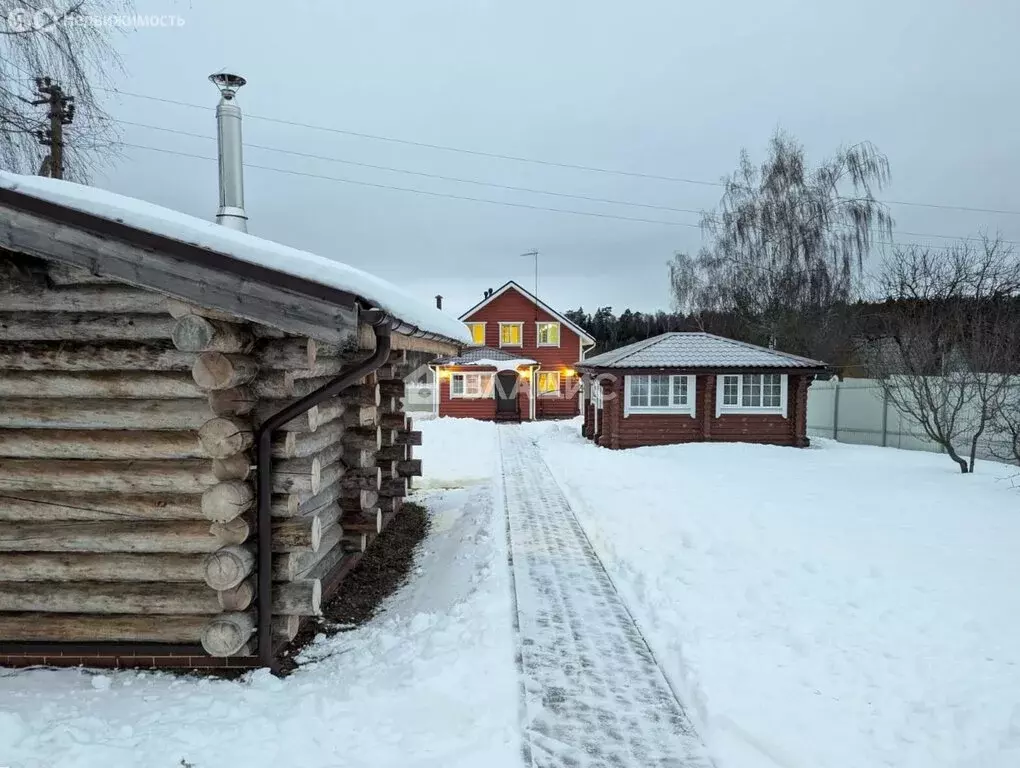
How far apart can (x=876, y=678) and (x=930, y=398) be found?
10.8m

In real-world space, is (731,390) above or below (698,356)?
below

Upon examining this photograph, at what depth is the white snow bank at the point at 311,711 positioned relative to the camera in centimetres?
315

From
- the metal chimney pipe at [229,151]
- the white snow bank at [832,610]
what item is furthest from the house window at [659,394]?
the metal chimney pipe at [229,151]

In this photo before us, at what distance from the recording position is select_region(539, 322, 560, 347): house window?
90.7 feet

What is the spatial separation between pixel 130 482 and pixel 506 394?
22471 mm

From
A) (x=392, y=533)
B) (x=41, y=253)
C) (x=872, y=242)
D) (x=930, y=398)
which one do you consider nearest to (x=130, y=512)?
(x=41, y=253)

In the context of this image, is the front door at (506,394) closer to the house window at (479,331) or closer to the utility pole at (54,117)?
the house window at (479,331)

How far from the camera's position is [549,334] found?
27672 mm

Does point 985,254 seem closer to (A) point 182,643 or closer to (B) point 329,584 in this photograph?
(B) point 329,584

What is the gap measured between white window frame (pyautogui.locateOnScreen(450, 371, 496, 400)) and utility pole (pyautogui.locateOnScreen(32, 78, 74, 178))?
17643 millimetres

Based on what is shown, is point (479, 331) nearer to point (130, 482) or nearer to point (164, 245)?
point (130, 482)

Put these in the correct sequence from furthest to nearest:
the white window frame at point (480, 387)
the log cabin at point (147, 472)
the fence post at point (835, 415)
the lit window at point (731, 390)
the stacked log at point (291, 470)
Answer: the white window frame at point (480, 387) < the fence post at point (835, 415) < the lit window at point (731, 390) < the stacked log at point (291, 470) < the log cabin at point (147, 472)

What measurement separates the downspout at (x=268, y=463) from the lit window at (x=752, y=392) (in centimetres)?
1463

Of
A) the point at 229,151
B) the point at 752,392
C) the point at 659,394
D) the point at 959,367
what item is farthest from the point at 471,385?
the point at 229,151
